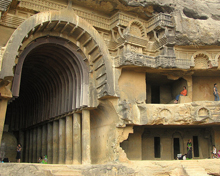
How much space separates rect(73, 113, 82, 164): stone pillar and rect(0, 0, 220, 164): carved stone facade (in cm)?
5

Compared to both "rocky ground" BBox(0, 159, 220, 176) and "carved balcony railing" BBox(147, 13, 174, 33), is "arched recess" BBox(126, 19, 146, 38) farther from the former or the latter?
"rocky ground" BBox(0, 159, 220, 176)

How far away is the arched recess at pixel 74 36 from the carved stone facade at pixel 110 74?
5 cm

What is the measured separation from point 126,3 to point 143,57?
10.4ft

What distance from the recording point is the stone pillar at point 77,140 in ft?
48.0

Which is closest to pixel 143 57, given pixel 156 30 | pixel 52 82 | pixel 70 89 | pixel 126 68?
pixel 126 68

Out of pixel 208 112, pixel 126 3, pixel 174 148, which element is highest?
pixel 126 3

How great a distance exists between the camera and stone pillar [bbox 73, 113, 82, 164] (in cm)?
1463

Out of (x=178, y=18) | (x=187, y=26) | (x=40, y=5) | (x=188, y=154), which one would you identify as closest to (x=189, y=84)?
(x=187, y=26)

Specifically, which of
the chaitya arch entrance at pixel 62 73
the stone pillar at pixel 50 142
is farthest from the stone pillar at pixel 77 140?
the stone pillar at pixel 50 142

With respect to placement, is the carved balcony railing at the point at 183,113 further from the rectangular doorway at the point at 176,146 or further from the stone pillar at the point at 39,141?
the stone pillar at the point at 39,141

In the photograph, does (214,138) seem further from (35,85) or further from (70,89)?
(35,85)

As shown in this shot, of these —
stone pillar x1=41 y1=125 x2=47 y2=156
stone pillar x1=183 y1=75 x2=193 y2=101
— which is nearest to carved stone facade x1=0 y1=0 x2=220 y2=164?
stone pillar x1=183 y1=75 x2=193 y2=101

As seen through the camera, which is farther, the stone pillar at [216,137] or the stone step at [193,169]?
the stone pillar at [216,137]

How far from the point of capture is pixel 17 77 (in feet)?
41.4
